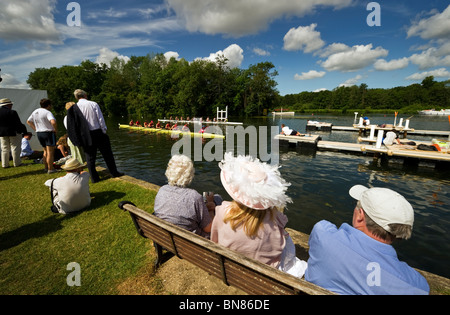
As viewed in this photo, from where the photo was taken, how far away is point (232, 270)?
6.32 feet

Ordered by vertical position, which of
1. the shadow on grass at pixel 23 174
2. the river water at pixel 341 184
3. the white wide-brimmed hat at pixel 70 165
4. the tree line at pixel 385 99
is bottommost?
the river water at pixel 341 184

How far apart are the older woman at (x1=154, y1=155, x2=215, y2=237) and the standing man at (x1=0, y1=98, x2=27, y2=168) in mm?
7557

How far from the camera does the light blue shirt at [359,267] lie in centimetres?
146

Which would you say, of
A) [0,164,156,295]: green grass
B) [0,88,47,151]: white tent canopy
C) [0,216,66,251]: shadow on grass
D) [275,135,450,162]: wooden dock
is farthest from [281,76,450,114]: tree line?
[0,216,66,251]: shadow on grass

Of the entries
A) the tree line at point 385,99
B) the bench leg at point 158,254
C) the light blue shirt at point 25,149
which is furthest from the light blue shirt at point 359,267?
the tree line at point 385,99

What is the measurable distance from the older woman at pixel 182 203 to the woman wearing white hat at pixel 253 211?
475 mm

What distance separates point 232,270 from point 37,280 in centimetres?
281

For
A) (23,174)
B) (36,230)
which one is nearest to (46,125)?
(23,174)

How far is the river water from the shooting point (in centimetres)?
484

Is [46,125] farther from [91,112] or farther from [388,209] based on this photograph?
[388,209]

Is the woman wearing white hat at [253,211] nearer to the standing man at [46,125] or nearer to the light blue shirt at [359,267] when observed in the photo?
the light blue shirt at [359,267]

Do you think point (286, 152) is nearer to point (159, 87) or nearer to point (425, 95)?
point (159, 87)
